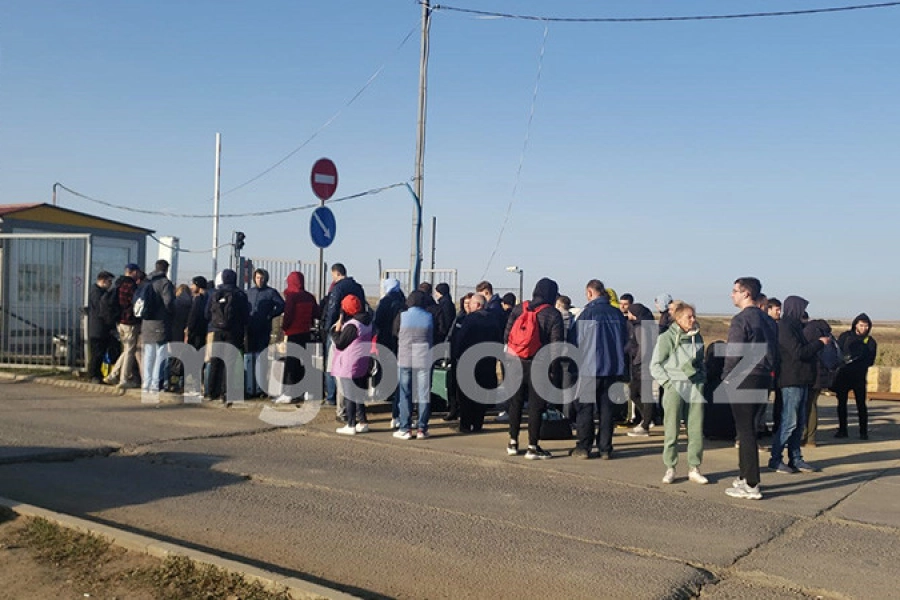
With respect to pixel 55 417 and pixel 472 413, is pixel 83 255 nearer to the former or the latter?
pixel 55 417

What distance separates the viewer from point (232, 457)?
938cm

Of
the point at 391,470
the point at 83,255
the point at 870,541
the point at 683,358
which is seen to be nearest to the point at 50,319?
the point at 83,255

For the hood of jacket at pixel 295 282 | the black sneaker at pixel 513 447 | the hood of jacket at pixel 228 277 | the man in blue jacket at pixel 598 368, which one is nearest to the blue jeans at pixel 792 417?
the man in blue jacket at pixel 598 368

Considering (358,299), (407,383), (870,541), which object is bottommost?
(870,541)

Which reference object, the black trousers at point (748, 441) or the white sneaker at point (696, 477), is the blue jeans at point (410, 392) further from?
the black trousers at point (748, 441)

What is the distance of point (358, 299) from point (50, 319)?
8.00 m

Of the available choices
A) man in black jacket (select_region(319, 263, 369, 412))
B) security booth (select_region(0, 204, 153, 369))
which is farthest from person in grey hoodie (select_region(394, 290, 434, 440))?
security booth (select_region(0, 204, 153, 369))

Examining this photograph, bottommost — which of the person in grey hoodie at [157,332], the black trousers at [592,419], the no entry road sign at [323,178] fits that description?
the black trousers at [592,419]

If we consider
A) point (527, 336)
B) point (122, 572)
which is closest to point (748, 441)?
point (527, 336)

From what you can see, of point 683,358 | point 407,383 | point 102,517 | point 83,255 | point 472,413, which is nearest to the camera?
point 102,517

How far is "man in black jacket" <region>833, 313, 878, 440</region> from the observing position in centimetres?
1219

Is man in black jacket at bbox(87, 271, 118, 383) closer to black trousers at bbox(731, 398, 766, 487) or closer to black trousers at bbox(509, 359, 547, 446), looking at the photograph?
black trousers at bbox(509, 359, 547, 446)

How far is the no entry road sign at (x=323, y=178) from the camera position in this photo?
12.8 m

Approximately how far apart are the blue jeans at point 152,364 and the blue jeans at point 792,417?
859 cm
